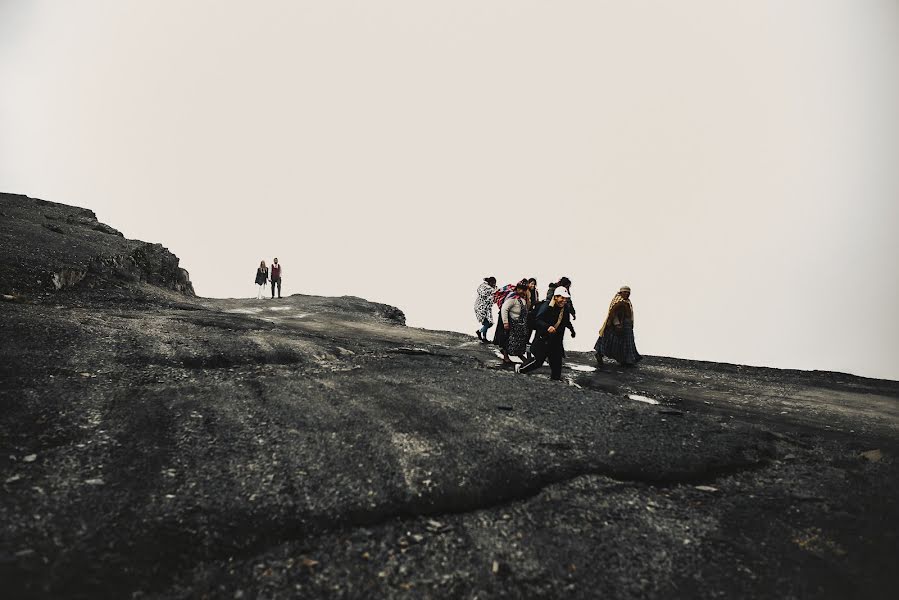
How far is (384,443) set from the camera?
618 centimetres

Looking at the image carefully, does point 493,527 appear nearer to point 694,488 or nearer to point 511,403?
point 694,488

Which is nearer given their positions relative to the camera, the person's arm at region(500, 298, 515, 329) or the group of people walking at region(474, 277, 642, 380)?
the group of people walking at region(474, 277, 642, 380)

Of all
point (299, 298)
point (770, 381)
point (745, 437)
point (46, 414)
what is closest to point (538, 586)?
point (745, 437)

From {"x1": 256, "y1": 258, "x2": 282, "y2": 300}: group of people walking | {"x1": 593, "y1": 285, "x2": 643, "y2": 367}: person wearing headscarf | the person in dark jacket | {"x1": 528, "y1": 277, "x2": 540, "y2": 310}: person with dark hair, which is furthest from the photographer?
{"x1": 256, "y1": 258, "x2": 282, "y2": 300}: group of people walking

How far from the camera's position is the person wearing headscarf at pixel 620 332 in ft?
44.1

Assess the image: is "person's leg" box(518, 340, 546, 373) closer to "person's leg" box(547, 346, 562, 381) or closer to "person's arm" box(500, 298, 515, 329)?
"person's leg" box(547, 346, 562, 381)

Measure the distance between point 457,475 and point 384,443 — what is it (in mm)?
1178

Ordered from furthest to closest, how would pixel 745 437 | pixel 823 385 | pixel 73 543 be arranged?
pixel 823 385 < pixel 745 437 < pixel 73 543

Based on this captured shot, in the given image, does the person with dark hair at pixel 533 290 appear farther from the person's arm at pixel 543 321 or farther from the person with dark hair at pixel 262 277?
the person with dark hair at pixel 262 277

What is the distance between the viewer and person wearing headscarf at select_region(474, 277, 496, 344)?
1709 cm

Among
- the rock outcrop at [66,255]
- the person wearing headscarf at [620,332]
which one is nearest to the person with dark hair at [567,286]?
the person wearing headscarf at [620,332]

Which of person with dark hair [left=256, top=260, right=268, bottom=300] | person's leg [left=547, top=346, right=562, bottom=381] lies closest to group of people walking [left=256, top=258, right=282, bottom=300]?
person with dark hair [left=256, top=260, right=268, bottom=300]

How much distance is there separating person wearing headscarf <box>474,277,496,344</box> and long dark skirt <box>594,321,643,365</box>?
4.55 meters

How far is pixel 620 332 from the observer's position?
13.5 m
